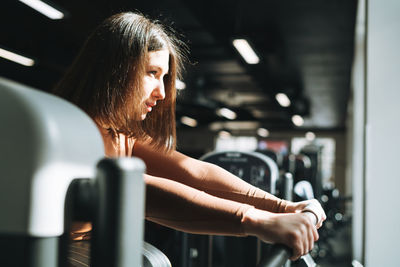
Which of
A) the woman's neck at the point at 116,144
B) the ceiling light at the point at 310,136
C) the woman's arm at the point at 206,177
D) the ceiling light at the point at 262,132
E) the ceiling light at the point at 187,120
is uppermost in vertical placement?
the ceiling light at the point at 187,120

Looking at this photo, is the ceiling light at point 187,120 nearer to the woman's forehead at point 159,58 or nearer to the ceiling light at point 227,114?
the ceiling light at point 227,114

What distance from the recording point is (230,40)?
185 inches

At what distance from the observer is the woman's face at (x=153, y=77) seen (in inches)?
34.3

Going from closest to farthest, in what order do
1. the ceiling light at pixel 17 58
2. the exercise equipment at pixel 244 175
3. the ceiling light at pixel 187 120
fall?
the exercise equipment at pixel 244 175 → the ceiling light at pixel 17 58 → the ceiling light at pixel 187 120

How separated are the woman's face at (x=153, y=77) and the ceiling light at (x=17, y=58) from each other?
5.80 meters

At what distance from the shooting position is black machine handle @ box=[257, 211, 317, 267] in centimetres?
56

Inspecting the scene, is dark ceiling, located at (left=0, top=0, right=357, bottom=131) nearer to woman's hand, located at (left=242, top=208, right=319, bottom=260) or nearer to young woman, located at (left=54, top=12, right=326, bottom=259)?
young woman, located at (left=54, top=12, right=326, bottom=259)

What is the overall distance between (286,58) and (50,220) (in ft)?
23.7

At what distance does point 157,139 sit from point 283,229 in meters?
0.53

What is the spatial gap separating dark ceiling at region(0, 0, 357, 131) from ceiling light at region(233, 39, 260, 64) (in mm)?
92

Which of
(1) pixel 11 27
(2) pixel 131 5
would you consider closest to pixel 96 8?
(2) pixel 131 5

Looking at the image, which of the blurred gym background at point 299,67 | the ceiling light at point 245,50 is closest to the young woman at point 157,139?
the blurred gym background at point 299,67

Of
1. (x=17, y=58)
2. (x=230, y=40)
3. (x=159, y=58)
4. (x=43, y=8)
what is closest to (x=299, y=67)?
(x=230, y=40)

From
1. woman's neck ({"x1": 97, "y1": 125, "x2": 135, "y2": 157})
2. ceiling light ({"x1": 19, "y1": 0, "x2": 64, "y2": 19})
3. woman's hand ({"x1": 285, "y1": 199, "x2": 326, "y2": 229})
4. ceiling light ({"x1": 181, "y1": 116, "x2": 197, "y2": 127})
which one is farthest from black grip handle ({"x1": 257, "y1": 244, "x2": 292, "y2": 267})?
ceiling light ({"x1": 181, "y1": 116, "x2": 197, "y2": 127})
